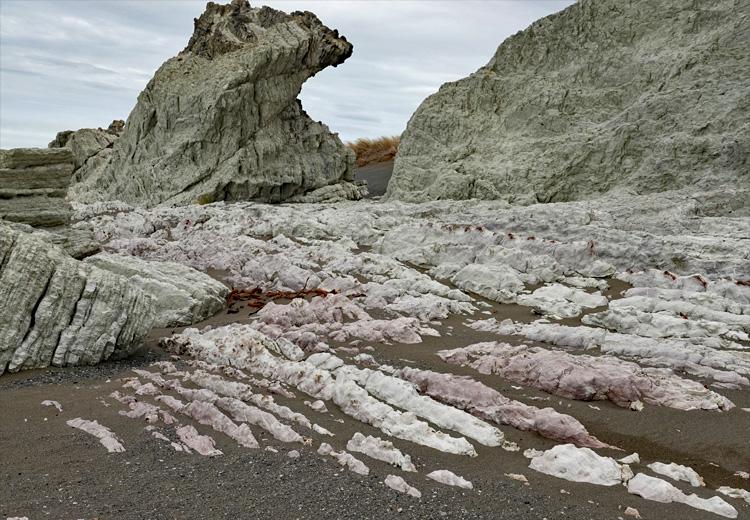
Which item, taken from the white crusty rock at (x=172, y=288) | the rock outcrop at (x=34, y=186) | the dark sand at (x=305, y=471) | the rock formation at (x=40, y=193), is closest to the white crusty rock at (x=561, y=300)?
the dark sand at (x=305, y=471)

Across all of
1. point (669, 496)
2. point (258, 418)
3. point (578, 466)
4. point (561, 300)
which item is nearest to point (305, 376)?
point (258, 418)

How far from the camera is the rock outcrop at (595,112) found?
44.6ft

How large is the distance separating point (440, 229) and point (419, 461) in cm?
745

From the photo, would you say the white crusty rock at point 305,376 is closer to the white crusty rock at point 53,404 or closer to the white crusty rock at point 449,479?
the white crusty rock at point 449,479

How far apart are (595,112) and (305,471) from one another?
45.0 feet

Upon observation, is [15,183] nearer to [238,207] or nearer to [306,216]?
[306,216]

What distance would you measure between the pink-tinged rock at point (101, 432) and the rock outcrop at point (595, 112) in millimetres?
11719

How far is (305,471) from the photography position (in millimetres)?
4262

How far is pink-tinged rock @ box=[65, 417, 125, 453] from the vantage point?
177 inches

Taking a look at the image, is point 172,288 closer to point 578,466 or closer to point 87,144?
point 578,466

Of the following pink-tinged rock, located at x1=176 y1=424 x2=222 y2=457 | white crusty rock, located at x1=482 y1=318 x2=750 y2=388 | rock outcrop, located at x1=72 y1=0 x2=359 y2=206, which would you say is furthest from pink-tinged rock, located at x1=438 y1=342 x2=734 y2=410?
rock outcrop, located at x1=72 y1=0 x2=359 y2=206

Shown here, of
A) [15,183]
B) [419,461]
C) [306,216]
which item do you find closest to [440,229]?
[306,216]

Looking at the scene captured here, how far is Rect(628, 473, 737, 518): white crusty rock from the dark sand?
0.07 meters

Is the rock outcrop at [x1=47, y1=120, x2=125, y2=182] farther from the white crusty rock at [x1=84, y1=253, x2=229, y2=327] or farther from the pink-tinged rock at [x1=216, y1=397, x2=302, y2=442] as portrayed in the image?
the pink-tinged rock at [x1=216, y1=397, x2=302, y2=442]
